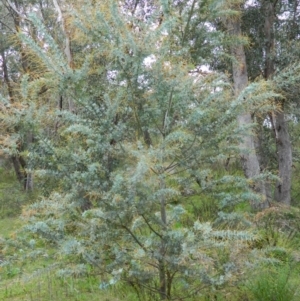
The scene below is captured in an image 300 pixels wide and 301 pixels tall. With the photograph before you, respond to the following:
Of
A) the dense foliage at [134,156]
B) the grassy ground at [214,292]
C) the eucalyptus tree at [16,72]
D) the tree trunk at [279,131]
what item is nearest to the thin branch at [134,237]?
A: the dense foliage at [134,156]

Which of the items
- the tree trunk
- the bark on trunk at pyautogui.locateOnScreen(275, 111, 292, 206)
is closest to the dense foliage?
the tree trunk

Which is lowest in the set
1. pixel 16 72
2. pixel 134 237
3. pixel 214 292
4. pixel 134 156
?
pixel 214 292

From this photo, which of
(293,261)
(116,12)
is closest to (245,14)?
(293,261)

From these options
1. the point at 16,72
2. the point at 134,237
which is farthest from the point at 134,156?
the point at 16,72

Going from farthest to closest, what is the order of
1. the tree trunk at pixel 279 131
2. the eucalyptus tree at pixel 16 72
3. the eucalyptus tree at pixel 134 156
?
the tree trunk at pixel 279 131 < the eucalyptus tree at pixel 16 72 < the eucalyptus tree at pixel 134 156

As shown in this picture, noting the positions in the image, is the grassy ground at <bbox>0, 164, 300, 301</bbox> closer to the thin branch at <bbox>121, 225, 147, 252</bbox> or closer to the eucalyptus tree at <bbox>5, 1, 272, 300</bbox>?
the eucalyptus tree at <bbox>5, 1, 272, 300</bbox>

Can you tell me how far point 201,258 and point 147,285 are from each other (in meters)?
0.91

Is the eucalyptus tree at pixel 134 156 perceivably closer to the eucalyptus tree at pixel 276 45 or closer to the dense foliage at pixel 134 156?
the dense foliage at pixel 134 156

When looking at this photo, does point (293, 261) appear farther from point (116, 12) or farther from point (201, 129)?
point (116, 12)

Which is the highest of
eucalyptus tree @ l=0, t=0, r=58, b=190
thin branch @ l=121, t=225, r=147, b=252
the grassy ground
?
eucalyptus tree @ l=0, t=0, r=58, b=190

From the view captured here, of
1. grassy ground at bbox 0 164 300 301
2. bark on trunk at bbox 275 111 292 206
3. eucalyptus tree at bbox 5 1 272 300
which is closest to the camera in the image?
eucalyptus tree at bbox 5 1 272 300

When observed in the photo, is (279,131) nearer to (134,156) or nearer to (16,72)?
(134,156)

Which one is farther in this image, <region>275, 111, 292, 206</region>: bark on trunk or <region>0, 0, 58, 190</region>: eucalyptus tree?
<region>275, 111, 292, 206</region>: bark on trunk

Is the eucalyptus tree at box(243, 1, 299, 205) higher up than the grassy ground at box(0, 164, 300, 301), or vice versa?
the eucalyptus tree at box(243, 1, 299, 205)
